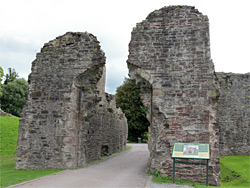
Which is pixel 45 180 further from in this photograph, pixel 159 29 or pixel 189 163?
pixel 159 29

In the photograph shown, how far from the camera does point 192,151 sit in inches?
316

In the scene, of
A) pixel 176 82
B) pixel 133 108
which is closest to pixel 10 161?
pixel 176 82

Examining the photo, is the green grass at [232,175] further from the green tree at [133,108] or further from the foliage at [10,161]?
the green tree at [133,108]

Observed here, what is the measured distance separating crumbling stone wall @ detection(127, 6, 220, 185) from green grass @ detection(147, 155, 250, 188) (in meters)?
0.45

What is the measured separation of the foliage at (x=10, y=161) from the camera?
8.73 metres

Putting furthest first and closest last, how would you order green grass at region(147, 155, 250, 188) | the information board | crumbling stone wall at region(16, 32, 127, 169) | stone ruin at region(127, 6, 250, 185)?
1. crumbling stone wall at region(16, 32, 127, 169)
2. stone ruin at region(127, 6, 250, 185)
3. green grass at region(147, 155, 250, 188)
4. the information board

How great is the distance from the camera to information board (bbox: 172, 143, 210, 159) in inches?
306

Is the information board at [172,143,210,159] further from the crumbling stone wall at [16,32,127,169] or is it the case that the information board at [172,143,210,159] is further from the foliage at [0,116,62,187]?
the foliage at [0,116,62,187]

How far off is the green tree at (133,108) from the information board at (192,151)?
25.1m

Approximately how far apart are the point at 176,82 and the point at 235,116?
1080 centimetres

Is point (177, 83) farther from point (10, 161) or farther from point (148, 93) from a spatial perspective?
point (10, 161)

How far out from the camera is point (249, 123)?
60.3 ft

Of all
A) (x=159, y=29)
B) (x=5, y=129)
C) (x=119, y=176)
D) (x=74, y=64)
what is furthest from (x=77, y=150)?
(x=5, y=129)

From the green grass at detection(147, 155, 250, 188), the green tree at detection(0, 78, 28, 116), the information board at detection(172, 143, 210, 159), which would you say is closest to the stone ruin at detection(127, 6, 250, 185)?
the green grass at detection(147, 155, 250, 188)
